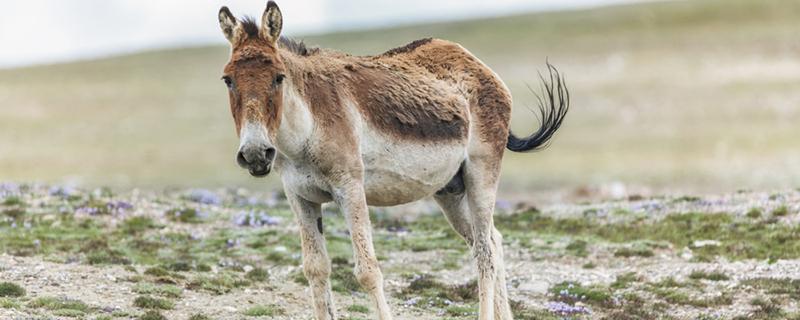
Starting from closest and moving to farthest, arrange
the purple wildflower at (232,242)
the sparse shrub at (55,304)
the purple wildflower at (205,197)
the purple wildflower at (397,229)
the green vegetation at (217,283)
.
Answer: the sparse shrub at (55,304), the green vegetation at (217,283), the purple wildflower at (232,242), the purple wildflower at (397,229), the purple wildflower at (205,197)

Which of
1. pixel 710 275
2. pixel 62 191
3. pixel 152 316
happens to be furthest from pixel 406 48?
pixel 62 191

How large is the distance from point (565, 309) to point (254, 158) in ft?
25.4

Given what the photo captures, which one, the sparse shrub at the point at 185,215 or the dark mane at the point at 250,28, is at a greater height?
the dark mane at the point at 250,28

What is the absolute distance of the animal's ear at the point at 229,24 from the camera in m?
11.7

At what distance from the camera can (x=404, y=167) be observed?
13.0 m

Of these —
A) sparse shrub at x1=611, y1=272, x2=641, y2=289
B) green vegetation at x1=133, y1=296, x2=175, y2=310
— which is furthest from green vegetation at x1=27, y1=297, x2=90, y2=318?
sparse shrub at x1=611, y1=272, x2=641, y2=289

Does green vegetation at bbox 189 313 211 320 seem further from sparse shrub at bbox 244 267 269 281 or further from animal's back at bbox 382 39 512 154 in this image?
animal's back at bbox 382 39 512 154

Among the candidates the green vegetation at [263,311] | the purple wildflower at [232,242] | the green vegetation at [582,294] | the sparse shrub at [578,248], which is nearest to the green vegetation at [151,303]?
the green vegetation at [263,311]

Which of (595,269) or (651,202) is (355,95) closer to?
(595,269)

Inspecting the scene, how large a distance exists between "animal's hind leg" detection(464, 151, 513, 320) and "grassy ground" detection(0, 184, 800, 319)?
2096 millimetres

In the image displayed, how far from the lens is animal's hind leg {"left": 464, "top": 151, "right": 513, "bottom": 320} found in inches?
550

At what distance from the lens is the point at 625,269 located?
2011 centimetres

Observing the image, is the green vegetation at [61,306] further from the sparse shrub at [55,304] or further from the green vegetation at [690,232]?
the green vegetation at [690,232]

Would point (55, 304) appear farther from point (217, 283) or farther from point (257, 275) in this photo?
point (257, 275)
